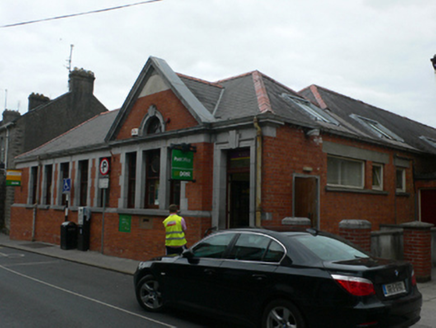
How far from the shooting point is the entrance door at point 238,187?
11.8 meters

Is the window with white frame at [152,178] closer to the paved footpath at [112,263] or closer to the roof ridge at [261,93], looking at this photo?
the paved footpath at [112,263]

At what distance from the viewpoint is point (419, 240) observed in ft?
32.7

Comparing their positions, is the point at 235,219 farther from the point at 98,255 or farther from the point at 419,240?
the point at 98,255

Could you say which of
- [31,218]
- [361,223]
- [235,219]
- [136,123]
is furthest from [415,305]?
[31,218]

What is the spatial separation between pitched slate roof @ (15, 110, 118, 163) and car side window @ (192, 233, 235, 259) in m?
11.4

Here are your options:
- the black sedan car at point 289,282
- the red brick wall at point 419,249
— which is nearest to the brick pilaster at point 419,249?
the red brick wall at point 419,249

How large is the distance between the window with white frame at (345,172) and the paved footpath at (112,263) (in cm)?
361

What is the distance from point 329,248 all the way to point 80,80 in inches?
1055

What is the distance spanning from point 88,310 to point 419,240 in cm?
767

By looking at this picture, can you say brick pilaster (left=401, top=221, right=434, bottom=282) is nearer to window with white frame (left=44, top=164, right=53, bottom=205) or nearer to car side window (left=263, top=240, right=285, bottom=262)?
car side window (left=263, top=240, right=285, bottom=262)

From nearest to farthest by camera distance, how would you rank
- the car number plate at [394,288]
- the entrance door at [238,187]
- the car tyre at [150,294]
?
the car number plate at [394,288] → the car tyre at [150,294] → the entrance door at [238,187]

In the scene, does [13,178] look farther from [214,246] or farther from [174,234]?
[214,246]

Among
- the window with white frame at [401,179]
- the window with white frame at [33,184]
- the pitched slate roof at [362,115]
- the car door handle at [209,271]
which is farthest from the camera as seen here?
the window with white frame at [33,184]

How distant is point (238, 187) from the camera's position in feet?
42.1
